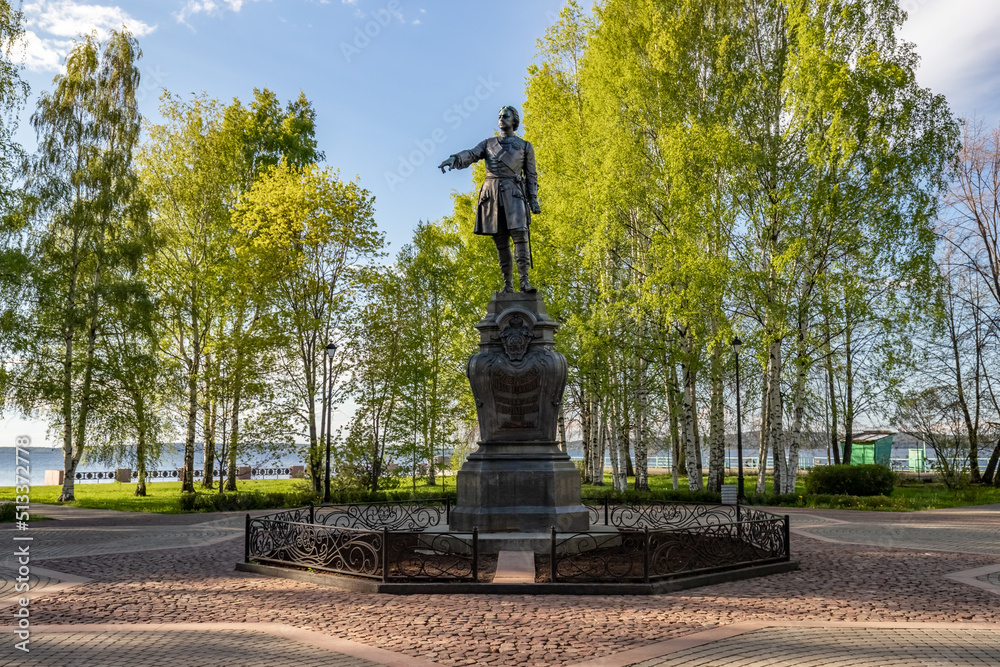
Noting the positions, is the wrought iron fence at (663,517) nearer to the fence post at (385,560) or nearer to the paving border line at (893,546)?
the paving border line at (893,546)

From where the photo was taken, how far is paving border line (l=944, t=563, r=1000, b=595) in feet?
30.3

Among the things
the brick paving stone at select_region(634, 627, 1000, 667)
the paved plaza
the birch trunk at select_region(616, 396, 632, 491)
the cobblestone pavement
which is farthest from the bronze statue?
the birch trunk at select_region(616, 396, 632, 491)

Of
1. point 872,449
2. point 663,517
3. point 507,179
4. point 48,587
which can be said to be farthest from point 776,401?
point 872,449

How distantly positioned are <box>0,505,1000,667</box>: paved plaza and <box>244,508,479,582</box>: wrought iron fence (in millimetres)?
442

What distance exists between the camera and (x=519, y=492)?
11.0 meters

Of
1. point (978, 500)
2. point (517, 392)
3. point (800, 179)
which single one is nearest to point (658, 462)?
point (978, 500)

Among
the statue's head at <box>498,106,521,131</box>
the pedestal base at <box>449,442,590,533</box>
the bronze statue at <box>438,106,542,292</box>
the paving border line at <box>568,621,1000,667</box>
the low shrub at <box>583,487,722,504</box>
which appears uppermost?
the statue's head at <box>498,106,521,131</box>

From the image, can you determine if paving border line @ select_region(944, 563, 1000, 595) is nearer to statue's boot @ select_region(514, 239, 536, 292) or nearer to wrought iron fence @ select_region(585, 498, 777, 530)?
wrought iron fence @ select_region(585, 498, 777, 530)

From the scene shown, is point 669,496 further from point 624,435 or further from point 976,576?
point 976,576

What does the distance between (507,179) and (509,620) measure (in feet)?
23.6

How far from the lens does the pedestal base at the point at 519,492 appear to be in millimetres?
10805

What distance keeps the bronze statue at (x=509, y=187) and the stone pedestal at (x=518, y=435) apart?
74 centimetres

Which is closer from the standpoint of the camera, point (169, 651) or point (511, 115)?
point (169, 651)

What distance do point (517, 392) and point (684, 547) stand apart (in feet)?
10.5
